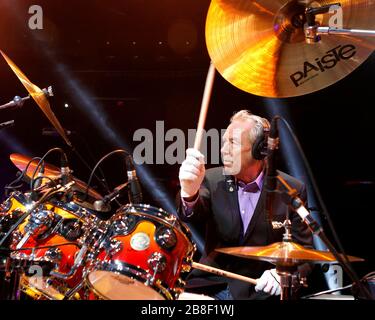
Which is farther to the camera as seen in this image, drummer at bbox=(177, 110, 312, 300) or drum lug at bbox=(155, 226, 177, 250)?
drummer at bbox=(177, 110, 312, 300)

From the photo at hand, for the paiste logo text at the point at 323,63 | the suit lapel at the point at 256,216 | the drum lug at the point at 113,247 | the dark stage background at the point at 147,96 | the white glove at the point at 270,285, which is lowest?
the white glove at the point at 270,285

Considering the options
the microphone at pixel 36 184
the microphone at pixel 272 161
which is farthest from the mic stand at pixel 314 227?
the microphone at pixel 36 184

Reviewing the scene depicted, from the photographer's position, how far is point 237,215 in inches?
102

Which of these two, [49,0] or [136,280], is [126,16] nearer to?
[49,0]

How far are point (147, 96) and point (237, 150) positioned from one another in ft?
→ 8.05

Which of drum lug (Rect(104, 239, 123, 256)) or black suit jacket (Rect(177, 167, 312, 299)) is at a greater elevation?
black suit jacket (Rect(177, 167, 312, 299))

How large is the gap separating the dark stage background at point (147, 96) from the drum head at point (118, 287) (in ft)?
8.49

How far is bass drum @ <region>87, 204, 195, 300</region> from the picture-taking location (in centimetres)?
186

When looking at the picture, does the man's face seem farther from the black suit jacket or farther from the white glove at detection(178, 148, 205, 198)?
the white glove at detection(178, 148, 205, 198)

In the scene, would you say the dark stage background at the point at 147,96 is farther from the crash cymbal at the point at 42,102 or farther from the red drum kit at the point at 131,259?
the red drum kit at the point at 131,259

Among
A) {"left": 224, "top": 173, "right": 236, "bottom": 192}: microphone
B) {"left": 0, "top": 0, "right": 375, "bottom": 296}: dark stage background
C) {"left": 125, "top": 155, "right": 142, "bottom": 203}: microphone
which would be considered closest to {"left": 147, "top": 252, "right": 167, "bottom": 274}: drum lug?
{"left": 125, "top": 155, "right": 142, "bottom": 203}: microphone

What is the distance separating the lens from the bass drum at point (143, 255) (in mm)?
1862

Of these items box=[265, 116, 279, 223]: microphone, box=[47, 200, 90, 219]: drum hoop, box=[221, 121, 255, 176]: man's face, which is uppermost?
box=[221, 121, 255, 176]: man's face
